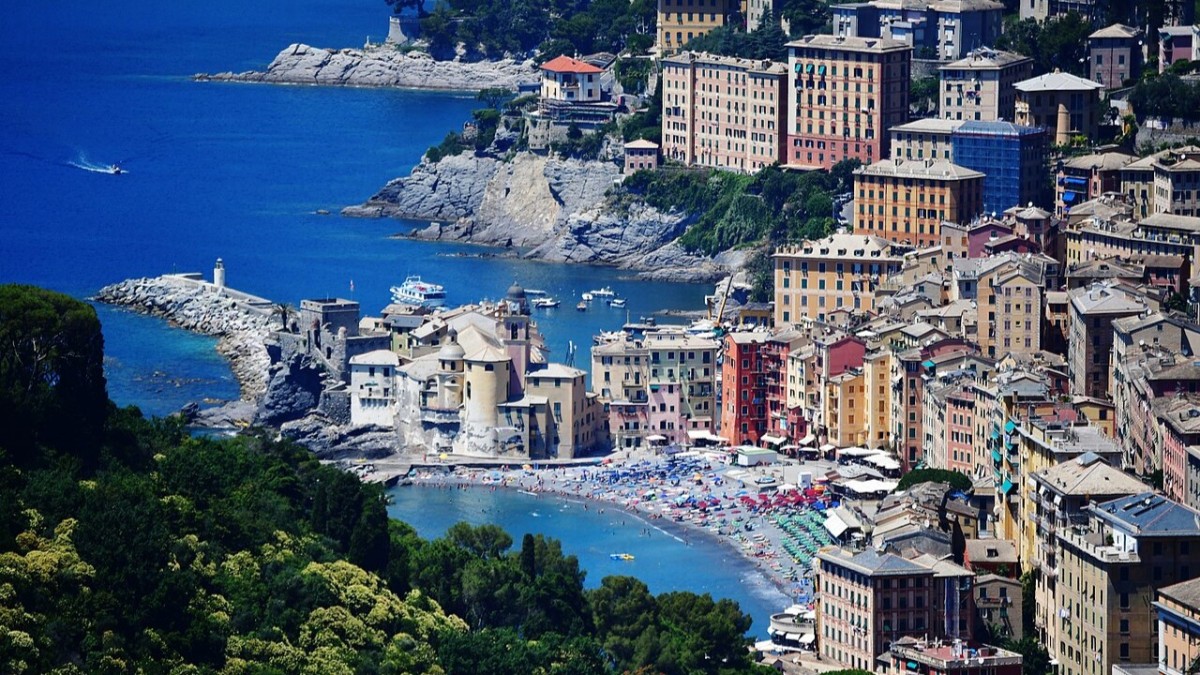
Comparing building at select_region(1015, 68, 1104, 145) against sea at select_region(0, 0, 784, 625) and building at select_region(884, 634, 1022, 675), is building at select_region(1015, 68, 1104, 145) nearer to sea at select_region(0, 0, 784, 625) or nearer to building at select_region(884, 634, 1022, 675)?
sea at select_region(0, 0, 784, 625)

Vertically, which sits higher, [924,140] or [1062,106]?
[1062,106]

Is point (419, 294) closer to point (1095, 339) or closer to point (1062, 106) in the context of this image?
point (1062, 106)

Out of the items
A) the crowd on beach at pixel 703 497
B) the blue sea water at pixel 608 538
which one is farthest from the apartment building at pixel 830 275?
the blue sea water at pixel 608 538

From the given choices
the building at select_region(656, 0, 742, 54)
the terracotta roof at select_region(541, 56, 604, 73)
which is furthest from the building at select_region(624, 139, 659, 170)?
the building at select_region(656, 0, 742, 54)

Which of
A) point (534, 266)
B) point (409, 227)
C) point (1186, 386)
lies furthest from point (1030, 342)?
point (409, 227)

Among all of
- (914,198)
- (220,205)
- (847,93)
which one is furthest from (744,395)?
(220,205)

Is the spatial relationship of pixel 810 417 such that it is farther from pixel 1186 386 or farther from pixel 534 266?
pixel 534 266
